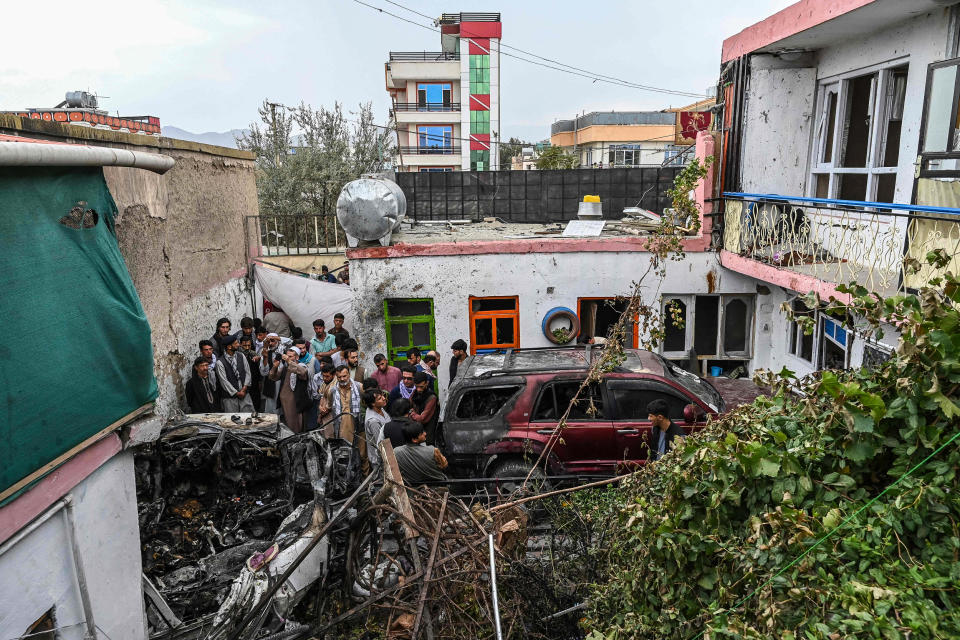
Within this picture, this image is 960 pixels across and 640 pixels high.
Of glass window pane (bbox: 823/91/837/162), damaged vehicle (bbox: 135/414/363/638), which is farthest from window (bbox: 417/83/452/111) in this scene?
damaged vehicle (bbox: 135/414/363/638)

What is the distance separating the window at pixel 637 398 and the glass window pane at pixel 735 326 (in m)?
4.35

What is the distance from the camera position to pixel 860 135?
932cm

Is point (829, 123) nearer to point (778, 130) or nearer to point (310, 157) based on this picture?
point (778, 130)

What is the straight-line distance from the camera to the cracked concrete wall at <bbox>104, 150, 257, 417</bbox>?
8642mm

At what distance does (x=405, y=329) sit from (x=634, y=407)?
4960mm

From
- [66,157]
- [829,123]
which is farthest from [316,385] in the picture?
[829,123]

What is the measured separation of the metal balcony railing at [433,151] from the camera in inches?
1955

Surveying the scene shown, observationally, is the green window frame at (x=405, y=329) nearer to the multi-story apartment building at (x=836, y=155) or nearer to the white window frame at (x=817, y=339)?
the multi-story apartment building at (x=836, y=155)

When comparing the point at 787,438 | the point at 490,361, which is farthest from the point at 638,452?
the point at 787,438

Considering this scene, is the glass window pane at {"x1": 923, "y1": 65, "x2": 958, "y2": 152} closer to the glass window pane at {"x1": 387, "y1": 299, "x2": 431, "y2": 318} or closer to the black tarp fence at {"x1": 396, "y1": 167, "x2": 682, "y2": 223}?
the glass window pane at {"x1": 387, "y1": 299, "x2": 431, "y2": 318}

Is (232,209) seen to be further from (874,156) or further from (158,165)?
(874,156)

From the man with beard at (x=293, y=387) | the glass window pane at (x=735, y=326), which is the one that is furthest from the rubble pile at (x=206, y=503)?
the glass window pane at (x=735, y=326)

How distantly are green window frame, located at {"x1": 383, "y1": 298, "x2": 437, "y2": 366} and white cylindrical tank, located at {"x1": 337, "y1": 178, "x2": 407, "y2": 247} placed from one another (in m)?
1.12

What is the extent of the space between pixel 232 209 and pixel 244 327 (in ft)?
12.3
